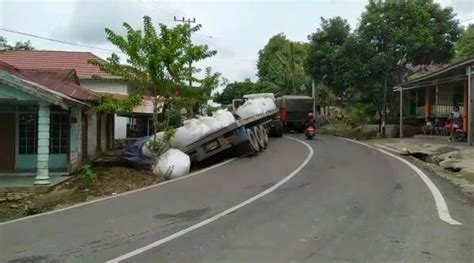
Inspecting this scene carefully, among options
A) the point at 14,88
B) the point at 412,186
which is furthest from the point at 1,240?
the point at 412,186

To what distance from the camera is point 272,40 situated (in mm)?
74750

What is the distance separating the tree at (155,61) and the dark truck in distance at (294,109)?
20.5m

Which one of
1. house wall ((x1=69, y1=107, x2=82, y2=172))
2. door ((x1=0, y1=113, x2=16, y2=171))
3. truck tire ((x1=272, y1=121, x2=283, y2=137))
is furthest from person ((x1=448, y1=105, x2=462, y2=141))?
door ((x1=0, y1=113, x2=16, y2=171))

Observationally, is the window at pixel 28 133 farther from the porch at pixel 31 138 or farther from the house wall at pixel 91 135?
the house wall at pixel 91 135

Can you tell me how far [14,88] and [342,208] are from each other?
10569mm

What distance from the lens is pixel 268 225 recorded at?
880 cm

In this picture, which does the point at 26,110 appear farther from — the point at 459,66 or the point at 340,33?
the point at 340,33

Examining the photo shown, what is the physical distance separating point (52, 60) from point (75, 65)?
7.20 feet

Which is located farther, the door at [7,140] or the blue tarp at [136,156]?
the door at [7,140]

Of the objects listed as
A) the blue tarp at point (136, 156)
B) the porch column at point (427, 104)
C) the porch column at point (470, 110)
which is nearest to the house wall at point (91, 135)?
the blue tarp at point (136, 156)

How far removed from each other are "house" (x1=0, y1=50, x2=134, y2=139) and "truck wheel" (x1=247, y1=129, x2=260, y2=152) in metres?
11.7

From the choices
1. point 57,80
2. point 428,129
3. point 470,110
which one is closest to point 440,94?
point 428,129

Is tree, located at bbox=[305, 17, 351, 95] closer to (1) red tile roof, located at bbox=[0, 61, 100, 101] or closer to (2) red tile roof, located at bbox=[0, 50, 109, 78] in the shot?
(2) red tile roof, located at bbox=[0, 50, 109, 78]

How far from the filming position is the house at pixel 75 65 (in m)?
32.4
